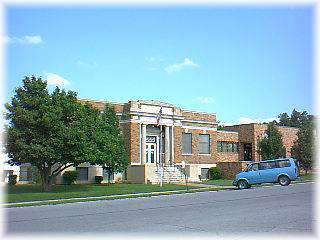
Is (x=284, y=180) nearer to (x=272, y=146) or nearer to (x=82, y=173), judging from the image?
(x=272, y=146)

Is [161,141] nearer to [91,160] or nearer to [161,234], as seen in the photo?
[91,160]

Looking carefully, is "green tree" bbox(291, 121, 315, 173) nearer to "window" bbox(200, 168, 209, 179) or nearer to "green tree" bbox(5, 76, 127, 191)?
"window" bbox(200, 168, 209, 179)

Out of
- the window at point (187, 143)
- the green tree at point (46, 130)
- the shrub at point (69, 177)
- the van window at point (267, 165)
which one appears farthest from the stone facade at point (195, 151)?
the green tree at point (46, 130)

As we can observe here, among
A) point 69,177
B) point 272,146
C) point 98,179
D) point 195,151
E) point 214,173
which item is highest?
point 272,146

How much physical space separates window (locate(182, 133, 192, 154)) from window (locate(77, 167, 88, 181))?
1122 centimetres

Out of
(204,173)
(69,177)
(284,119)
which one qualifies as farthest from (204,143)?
(284,119)

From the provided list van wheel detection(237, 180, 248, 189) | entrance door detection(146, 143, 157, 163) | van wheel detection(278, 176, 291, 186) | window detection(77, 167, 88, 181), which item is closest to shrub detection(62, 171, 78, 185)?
window detection(77, 167, 88, 181)

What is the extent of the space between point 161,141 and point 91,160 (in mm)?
15781

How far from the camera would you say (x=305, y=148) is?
51.8m

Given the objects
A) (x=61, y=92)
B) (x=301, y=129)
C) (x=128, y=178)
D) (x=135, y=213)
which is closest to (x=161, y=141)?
(x=128, y=178)

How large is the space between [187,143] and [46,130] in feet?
67.7

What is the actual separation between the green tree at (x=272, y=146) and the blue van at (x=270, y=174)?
1713cm

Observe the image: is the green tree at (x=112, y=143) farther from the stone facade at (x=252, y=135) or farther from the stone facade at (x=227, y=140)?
the stone facade at (x=252, y=135)

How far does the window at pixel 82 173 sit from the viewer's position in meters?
39.6
